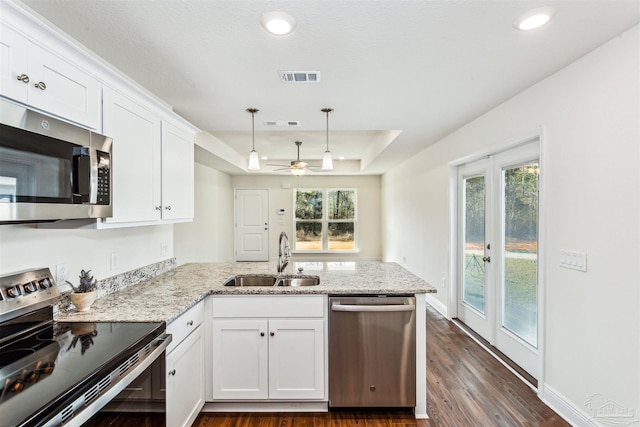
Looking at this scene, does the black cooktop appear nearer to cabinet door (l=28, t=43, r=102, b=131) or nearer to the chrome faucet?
cabinet door (l=28, t=43, r=102, b=131)

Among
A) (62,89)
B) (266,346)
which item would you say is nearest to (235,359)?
(266,346)

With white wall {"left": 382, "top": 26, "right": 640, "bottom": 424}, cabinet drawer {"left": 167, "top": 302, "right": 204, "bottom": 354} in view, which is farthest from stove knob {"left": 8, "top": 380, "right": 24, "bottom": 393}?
white wall {"left": 382, "top": 26, "right": 640, "bottom": 424}

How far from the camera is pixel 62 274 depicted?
166 centimetres

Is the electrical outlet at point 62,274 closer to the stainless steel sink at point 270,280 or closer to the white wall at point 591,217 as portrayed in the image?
the stainless steel sink at point 270,280

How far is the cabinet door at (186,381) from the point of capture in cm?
161

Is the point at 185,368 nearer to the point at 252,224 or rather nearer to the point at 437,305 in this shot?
the point at 437,305

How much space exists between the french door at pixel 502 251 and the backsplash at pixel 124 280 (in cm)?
315

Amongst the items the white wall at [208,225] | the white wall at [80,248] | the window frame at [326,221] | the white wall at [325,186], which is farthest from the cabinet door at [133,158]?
the window frame at [326,221]

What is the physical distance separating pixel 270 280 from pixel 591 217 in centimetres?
233

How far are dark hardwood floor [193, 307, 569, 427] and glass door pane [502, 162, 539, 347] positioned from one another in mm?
452

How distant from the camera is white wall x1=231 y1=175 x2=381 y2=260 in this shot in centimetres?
749

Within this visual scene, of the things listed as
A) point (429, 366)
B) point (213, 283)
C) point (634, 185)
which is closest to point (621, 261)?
point (634, 185)

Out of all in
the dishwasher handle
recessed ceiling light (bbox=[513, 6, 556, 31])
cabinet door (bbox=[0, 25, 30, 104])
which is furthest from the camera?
the dishwasher handle

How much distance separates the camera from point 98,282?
6.23 feet
